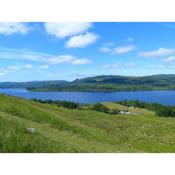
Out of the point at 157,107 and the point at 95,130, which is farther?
the point at 157,107

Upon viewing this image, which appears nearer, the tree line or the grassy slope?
the grassy slope

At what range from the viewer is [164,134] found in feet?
112

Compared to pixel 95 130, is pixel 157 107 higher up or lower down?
lower down

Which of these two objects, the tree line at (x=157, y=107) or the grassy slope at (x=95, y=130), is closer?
the grassy slope at (x=95, y=130)
